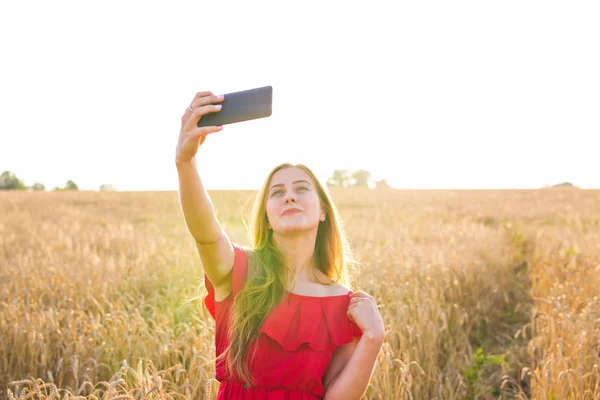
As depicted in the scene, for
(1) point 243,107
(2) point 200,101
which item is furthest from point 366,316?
(2) point 200,101

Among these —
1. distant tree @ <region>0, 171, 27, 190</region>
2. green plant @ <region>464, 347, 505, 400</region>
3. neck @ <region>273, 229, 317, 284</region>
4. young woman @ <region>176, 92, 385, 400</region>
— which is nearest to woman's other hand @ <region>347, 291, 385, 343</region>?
young woman @ <region>176, 92, 385, 400</region>

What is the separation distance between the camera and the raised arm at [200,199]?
1662mm

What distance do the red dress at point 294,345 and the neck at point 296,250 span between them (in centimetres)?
16

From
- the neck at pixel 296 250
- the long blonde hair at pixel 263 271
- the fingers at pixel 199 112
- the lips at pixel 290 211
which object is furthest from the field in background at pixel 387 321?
the fingers at pixel 199 112

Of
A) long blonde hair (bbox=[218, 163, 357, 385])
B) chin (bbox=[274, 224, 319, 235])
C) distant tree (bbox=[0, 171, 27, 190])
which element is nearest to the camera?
long blonde hair (bbox=[218, 163, 357, 385])

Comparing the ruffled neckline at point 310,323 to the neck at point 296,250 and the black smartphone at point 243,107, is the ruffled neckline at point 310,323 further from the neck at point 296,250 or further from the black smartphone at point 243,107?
the black smartphone at point 243,107

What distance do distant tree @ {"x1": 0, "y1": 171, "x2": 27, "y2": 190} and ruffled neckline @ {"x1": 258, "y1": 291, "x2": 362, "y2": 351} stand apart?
194ft

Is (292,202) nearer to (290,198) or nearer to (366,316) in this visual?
(290,198)

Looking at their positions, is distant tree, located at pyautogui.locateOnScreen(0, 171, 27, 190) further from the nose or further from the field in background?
the nose

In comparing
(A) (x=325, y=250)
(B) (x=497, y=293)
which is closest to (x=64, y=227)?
(B) (x=497, y=293)

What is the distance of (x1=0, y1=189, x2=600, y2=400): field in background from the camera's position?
287cm

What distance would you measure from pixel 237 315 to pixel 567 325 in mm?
2644

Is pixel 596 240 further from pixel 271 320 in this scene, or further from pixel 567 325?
pixel 271 320

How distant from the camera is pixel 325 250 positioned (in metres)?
2.31
